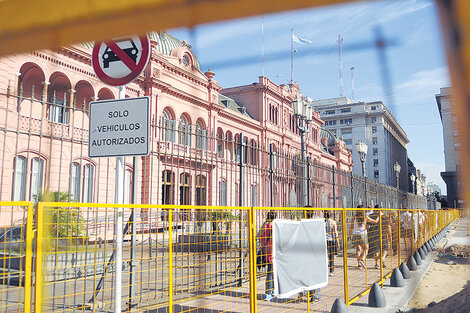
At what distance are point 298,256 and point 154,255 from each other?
172 centimetres

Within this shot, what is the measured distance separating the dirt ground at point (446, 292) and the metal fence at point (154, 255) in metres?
0.16

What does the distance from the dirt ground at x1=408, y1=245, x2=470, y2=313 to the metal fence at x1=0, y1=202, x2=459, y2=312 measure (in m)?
0.16

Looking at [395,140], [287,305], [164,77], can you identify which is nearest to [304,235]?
[287,305]

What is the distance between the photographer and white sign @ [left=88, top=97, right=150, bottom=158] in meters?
3.58

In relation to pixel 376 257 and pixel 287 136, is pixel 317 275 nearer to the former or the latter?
pixel 376 257

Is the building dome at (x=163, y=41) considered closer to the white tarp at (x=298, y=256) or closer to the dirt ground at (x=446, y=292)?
the dirt ground at (x=446, y=292)

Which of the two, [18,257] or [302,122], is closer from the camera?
[18,257]

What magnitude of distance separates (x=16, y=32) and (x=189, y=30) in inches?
17.8

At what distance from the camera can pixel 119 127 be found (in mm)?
3680

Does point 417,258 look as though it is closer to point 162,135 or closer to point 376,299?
point 376,299

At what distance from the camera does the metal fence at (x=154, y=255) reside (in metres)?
2.70

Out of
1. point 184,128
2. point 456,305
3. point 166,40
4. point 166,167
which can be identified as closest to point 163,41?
point 166,40

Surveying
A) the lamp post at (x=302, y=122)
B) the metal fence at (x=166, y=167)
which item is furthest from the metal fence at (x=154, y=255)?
the lamp post at (x=302, y=122)

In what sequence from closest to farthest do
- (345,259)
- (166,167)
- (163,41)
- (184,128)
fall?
1. (163,41)
2. (345,259)
3. (184,128)
4. (166,167)
